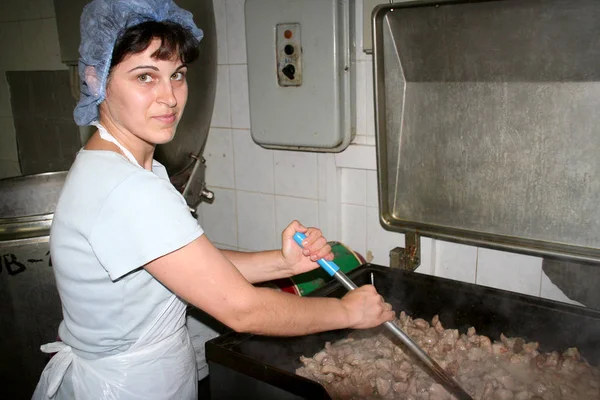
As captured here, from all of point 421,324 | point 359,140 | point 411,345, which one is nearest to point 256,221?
point 359,140

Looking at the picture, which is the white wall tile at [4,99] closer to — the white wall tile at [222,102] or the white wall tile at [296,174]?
the white wall tile at [222,102]

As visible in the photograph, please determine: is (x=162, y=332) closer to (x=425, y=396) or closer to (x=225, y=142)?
(x=425, y=396)

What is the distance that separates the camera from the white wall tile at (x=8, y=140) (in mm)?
3373

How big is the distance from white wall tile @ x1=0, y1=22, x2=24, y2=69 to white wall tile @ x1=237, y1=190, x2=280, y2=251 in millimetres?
1849

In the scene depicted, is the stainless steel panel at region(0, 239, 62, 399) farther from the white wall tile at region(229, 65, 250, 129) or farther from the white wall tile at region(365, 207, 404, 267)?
the white wall tile at region(365, 207, 404, 267)

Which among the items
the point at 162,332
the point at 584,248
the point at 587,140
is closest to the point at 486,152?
the point at 587,140

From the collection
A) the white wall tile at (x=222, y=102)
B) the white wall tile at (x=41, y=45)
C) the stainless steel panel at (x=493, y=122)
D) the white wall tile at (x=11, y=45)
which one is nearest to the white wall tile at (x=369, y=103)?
the stainless steel panel at (x=493, y=122)

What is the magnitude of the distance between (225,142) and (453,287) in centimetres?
132

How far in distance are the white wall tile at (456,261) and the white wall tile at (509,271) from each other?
27 millimetres

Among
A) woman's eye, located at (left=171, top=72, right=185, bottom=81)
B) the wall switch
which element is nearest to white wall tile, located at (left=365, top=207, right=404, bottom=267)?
the wall switch

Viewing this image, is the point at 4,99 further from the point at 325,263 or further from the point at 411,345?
the point at 411,345

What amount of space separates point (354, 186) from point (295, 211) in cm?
33

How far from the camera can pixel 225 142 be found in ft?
8.25

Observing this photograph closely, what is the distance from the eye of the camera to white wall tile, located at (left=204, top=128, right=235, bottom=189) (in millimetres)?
2510
